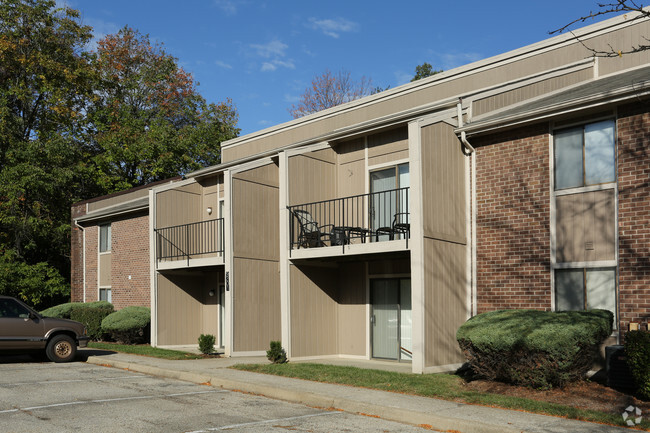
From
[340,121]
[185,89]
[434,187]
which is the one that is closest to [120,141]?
[185,89]

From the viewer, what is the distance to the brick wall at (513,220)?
42.3 feet

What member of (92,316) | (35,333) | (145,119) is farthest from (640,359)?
(145,119)

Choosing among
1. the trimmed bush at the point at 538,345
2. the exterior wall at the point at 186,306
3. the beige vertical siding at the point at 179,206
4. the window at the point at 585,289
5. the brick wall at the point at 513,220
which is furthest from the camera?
the beige vertical siding at the point at 179,206

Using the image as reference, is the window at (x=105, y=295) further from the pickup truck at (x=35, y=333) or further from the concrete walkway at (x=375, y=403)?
the concrete walkway at (x=375, y=403)

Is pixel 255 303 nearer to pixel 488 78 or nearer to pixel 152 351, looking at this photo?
pixel 152 351

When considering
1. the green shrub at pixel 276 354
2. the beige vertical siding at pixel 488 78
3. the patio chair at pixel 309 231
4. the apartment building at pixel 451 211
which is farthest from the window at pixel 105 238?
the green shrub at pixel 276 354

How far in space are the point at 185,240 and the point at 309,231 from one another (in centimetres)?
634

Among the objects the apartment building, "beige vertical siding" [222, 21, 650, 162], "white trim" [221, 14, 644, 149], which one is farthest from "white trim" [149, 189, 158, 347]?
"white trim" [221, 14, 644, 149]

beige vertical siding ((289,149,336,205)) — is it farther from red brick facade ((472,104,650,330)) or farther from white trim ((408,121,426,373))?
red brick facade ((472,104,650,330))

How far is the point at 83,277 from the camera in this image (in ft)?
90.7

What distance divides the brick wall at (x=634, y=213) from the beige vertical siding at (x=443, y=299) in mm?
3254

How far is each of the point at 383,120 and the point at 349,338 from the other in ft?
18.1

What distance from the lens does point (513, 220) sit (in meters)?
13.4

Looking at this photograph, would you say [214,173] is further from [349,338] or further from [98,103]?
[98,103]
